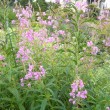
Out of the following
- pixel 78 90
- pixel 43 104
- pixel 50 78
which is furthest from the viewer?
pixel 50 78

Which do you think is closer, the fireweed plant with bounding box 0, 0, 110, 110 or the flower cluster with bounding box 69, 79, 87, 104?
the flower cluster with bounding box 69, 79, 87, 104

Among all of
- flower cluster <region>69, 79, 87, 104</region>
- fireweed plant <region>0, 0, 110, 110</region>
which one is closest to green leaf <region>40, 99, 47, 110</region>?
fireweed plant <region>0, 0, 110, 110</region>

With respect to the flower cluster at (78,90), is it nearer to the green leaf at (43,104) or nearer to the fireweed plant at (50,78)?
the fireweed plant at (50,78)

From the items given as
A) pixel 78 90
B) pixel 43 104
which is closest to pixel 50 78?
pixel 43 104

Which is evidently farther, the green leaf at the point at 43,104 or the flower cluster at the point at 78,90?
the green leaf at the point at 43,104

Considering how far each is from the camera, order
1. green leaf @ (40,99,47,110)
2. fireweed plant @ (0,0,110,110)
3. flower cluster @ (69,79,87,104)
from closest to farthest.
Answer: flower cluster @ (69,79,87,104) → green leaf @ (40,99,47,110) → fireweed plant @ (0,0,110,110)

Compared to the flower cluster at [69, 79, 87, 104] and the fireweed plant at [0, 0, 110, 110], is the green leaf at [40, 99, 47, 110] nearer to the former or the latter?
the fireweed plant at [0, 0, 110, 110]

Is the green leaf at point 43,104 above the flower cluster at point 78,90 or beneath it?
beneath

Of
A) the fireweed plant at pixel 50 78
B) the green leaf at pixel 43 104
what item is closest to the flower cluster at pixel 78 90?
the fireweed plant at pixel 50 78

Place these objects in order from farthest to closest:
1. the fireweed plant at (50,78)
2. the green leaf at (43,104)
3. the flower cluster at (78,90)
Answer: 1. the fireweed plant at (50,78)
2. the green leaf at (43,104)
3. the flower cluster at (78,90)

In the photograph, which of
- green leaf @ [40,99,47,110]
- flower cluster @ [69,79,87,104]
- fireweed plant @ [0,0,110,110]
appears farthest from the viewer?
fireweed plant @ [0,0,110,110]

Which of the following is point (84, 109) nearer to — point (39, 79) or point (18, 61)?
point (39, 79)

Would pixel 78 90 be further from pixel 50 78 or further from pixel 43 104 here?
pixel 50 78

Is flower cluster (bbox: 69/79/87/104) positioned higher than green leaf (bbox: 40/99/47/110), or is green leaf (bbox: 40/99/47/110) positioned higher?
flower cluster (bbox: 69/79/87/104)
